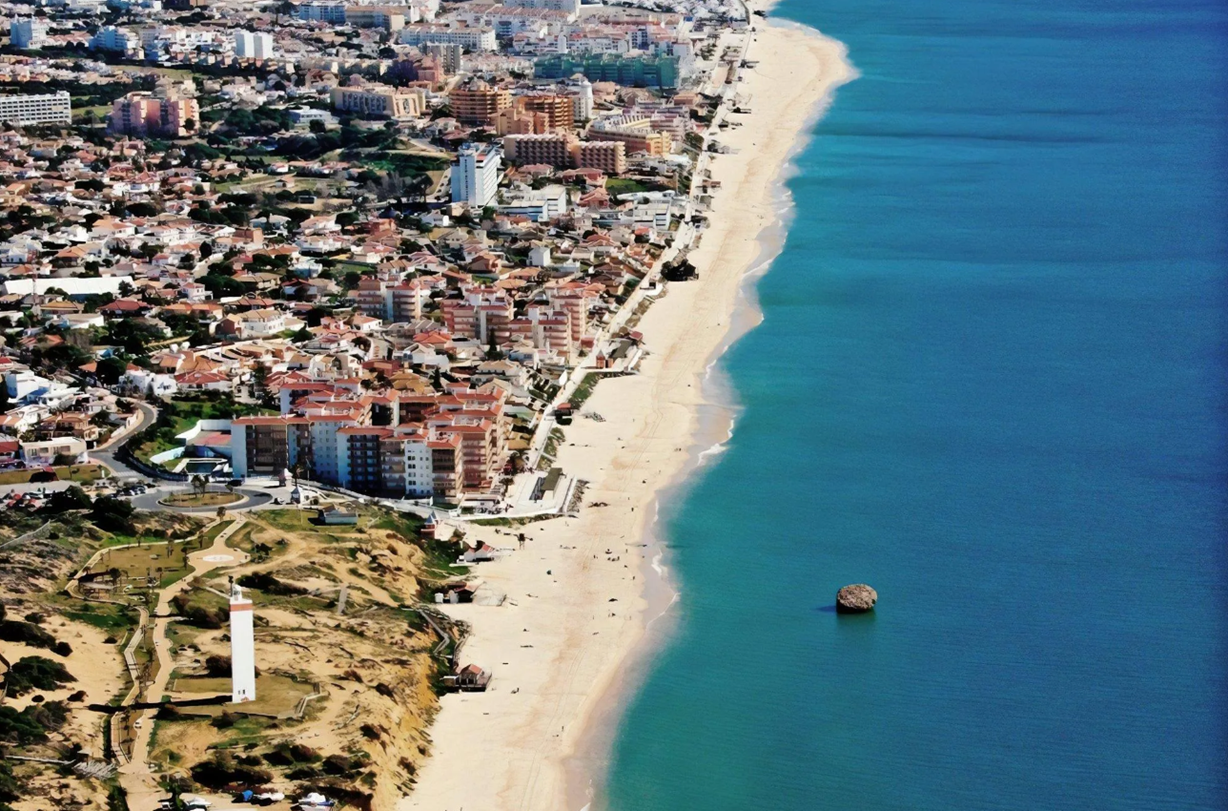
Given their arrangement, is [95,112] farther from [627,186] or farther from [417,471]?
[417,471]

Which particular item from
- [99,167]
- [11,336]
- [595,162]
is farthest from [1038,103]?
[11,336]

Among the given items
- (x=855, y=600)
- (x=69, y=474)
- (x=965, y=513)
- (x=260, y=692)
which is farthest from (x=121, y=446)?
(x=965, y=513)

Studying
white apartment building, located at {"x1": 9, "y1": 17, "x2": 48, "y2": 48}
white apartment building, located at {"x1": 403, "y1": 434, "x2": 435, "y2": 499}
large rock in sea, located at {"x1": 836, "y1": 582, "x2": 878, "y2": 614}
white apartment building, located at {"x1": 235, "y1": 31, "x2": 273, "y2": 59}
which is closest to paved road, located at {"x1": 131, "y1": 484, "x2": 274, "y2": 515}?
white apartment building, located at {"x1": 403, "y1": 434, "x2": 435, "y2": 499}

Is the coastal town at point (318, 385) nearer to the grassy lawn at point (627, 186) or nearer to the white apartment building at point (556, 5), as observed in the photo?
the grassy lawn at point (627, 186)

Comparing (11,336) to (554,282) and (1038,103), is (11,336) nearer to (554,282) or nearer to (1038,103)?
(554,282)

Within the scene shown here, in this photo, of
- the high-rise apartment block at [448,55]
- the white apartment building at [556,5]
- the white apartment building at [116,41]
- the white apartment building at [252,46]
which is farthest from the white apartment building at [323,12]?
the high-rise apartment block at [448,55]

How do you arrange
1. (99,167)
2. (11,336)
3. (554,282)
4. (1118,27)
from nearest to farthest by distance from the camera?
(11,336)
(554,282)
(99,167)
(1118,27)
